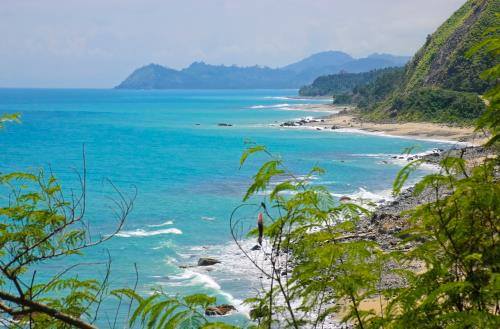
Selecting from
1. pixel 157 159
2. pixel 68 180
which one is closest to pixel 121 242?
pixel 68 180

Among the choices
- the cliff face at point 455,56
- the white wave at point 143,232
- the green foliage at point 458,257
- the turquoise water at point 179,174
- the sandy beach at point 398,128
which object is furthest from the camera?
the cliff face at point 455,56

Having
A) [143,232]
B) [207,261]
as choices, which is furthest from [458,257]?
[143,232]

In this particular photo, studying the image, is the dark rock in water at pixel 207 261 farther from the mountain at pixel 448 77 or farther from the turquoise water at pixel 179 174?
the mountain at pixel 448 77

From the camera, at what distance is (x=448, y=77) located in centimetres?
9094

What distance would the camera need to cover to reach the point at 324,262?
460 centimetres

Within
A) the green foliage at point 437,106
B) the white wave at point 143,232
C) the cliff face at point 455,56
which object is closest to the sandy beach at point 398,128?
the green foliage at point 437,106

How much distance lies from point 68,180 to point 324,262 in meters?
48.2

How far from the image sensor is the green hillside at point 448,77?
265ft

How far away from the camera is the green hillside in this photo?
3174 inches

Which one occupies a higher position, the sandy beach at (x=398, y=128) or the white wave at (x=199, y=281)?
the sandy beach at (x=398, y=128)

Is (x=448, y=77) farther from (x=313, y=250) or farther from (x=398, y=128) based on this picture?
(x=313, y=250)

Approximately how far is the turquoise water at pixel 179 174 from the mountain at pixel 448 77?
1044 centimetres

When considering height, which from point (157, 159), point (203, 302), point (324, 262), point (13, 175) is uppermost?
point (13, 175)

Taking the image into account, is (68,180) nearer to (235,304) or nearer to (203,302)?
(235,304)
